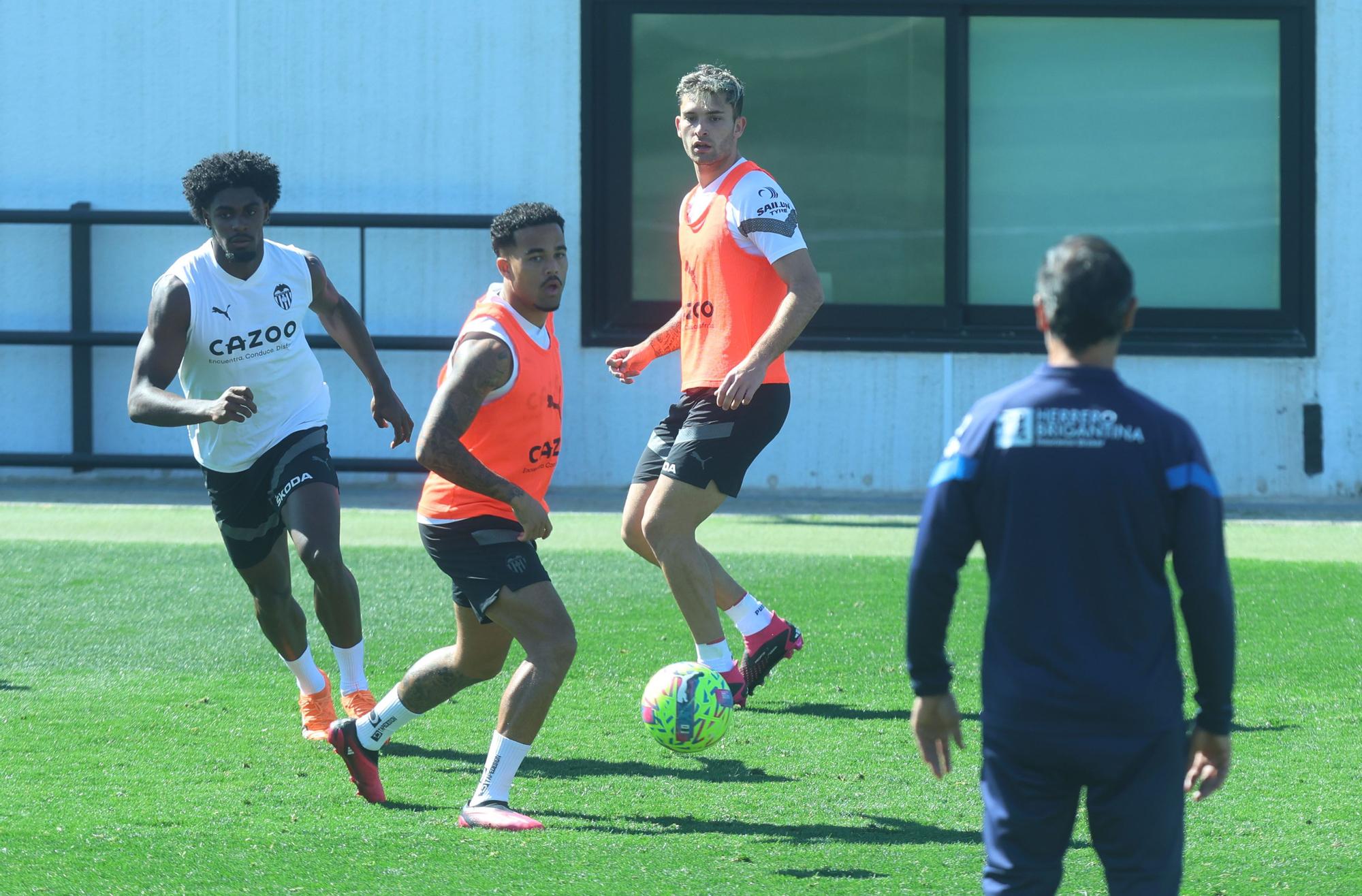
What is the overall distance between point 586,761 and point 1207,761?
2.91 m

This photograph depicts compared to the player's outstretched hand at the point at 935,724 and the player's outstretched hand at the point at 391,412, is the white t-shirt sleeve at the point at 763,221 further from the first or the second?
the player's outstretched hand at the point at 935,724

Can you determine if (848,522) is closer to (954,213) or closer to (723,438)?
(954,213)

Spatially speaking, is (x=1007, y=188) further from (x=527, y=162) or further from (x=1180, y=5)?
(x=527, y=162)

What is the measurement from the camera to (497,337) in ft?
16.5

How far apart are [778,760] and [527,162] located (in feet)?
27.0

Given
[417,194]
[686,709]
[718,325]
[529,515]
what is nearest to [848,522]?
[417,194]

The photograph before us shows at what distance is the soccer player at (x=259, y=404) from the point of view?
605cm

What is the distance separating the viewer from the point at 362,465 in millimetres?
13047

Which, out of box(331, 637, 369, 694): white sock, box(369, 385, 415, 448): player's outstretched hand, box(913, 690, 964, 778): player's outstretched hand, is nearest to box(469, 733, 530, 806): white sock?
box(331, 637, 369, 694): white sock

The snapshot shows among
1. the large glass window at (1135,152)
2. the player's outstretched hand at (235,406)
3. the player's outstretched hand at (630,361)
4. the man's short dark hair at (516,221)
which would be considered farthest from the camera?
the large glass window at (1135,152)

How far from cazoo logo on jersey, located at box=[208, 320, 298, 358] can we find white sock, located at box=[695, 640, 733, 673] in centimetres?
192

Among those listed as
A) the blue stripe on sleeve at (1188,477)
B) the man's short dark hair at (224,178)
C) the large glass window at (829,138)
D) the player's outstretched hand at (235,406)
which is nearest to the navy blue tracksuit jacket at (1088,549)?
the blue stripe on sleeve at (1188,477)

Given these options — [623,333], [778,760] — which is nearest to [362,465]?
[623,333]

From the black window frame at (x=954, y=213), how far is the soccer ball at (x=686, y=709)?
755 cm
